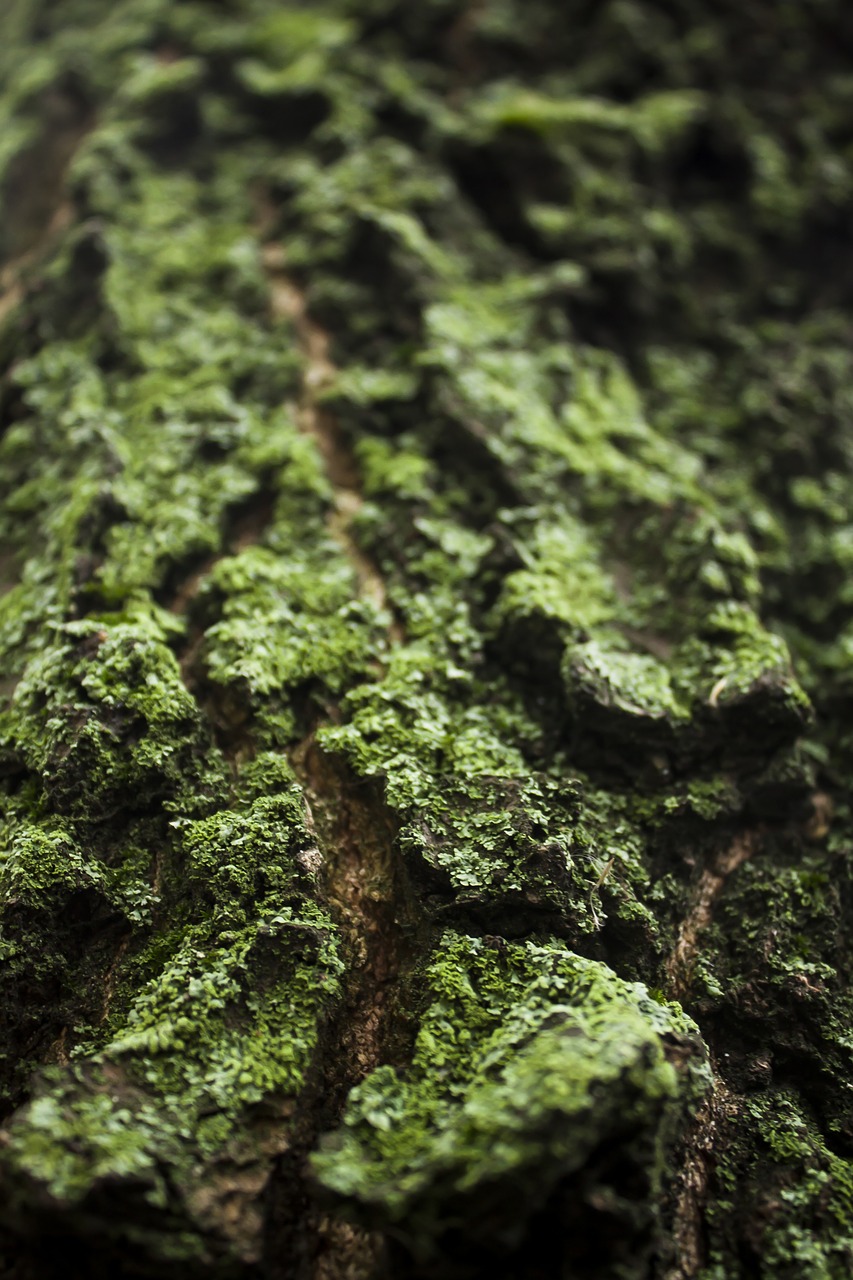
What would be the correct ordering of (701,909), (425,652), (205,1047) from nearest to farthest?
1. (205,1047)
2. (701,909)
3. (425,652)

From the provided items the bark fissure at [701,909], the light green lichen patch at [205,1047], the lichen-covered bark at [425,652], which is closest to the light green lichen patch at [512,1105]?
the lichen-covered bark at [425,652]

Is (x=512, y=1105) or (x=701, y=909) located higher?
(x=512, y=1105)

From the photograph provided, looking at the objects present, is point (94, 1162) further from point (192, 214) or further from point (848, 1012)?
point (192, 214)

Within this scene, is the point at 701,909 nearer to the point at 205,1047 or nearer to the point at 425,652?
the point at 425,652

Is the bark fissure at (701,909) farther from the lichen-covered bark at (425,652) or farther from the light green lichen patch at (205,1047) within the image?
the light green lichen patch at (205,1047)

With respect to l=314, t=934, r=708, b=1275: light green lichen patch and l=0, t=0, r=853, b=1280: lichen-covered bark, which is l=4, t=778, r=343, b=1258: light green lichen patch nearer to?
l=0, t=0, r=853, b=1280: lichen-covered bark

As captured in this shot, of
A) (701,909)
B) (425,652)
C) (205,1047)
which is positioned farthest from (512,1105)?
(425,652)
